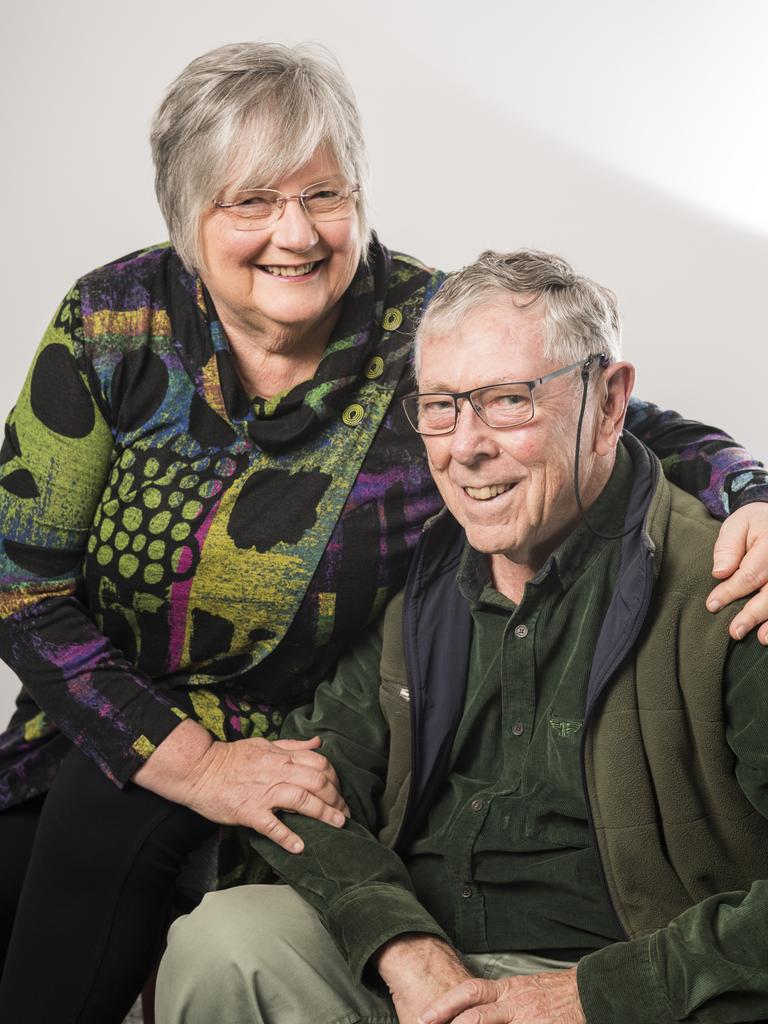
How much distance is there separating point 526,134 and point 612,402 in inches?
54.5

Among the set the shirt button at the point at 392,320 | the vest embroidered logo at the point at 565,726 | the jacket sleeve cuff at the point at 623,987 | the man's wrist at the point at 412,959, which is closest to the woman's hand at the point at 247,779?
the man's wrist at the point at 412,959

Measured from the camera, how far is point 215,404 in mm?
2023

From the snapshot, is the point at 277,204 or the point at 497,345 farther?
the point at 277,204

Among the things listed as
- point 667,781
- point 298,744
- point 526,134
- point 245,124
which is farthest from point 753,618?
point 526,134

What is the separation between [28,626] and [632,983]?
1.07 meters

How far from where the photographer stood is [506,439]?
1.73 meters

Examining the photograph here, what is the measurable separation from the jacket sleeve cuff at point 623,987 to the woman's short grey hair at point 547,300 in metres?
0.76

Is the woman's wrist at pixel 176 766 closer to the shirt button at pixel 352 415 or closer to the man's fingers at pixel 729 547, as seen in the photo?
the shirt button at pixel 352 415

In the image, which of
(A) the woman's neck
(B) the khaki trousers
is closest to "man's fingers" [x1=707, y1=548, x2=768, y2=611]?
(B) the khaki trousers

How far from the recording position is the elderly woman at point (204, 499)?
1.88m

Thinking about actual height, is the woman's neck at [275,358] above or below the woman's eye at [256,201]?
below

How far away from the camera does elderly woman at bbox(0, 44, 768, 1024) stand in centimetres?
188

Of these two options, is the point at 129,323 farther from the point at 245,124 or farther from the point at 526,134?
the point at 526,134

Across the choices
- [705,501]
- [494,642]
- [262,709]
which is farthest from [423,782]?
[705,501]
